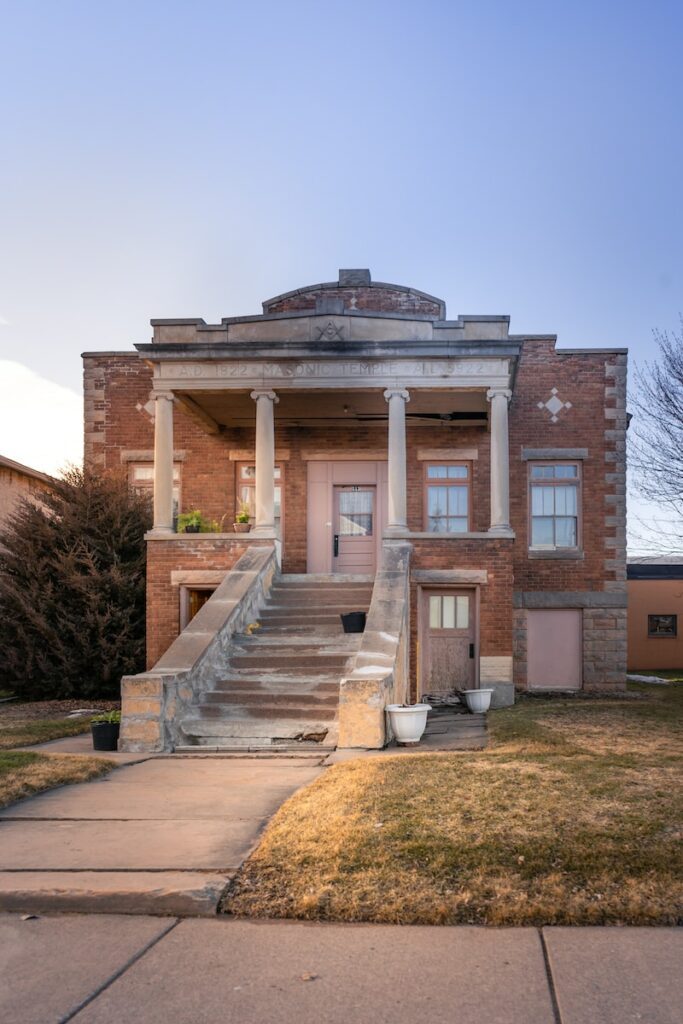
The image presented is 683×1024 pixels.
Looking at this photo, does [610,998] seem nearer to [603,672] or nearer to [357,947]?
[357,947]

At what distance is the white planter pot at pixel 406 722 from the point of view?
10172 millimetres

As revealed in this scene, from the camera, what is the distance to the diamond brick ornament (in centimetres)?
1919

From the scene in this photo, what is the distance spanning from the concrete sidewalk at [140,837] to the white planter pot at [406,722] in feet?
5.24

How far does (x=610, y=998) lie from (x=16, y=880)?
3.20 metres

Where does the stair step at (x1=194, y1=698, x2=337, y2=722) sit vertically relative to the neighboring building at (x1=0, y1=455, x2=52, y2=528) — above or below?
below

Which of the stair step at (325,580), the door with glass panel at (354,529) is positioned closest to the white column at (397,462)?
the stair step at (325,580)

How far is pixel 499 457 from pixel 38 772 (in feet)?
31.9

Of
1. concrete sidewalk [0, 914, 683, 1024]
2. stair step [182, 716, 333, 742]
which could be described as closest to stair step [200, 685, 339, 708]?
stair step [182, 716, 333, 742]

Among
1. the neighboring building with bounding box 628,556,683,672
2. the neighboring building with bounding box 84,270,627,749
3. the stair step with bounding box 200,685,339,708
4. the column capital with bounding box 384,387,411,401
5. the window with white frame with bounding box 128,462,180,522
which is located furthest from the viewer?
the neighboring building with bounding box 628,556,683,672

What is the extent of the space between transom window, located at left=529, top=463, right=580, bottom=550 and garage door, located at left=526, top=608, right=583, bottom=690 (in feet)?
4.81

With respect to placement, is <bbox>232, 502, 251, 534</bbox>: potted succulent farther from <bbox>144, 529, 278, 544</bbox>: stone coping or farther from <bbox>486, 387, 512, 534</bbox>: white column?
<bbox>486, 387, 512, 534</bbox>: white column

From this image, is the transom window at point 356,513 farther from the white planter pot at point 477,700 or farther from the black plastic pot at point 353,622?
the black plastic pot at point 353,622

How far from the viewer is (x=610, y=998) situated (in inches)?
147

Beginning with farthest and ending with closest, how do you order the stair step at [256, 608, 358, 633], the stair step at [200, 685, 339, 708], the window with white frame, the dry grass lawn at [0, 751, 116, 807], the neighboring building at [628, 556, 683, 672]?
the neighboring building at [628, 556, 683, 672] < the window with white frame < the stair step at [256, 608, 358, 633] < the stair step at [200, 685, 339, 708] < the dry grass lawn at [0, 751, 116, 807]
